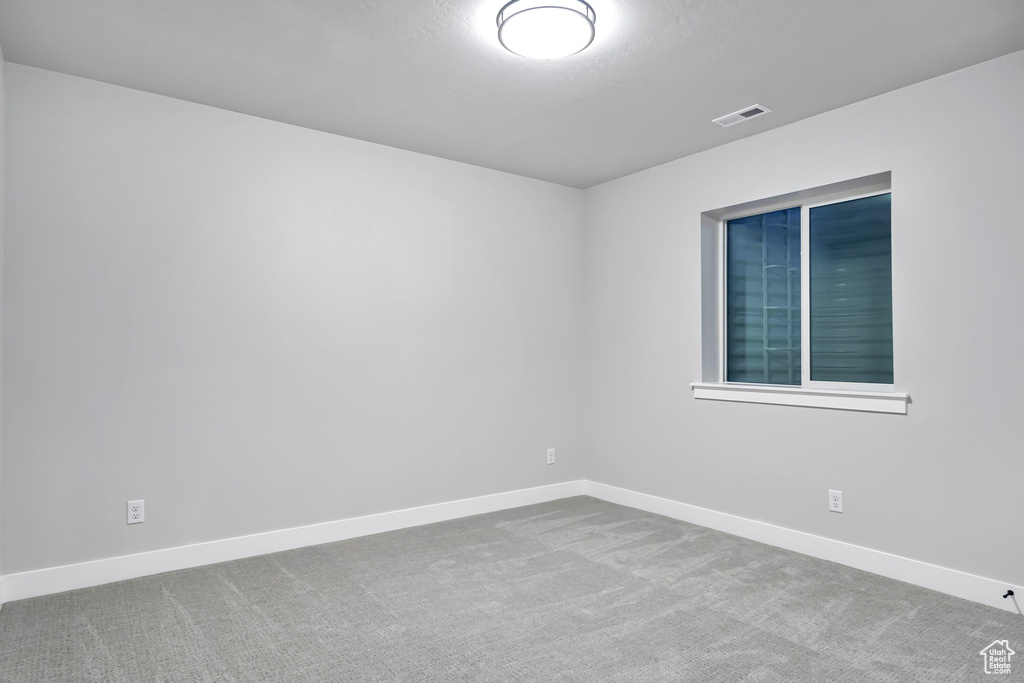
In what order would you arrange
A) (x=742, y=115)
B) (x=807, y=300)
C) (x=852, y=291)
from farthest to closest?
(x=807, y=300) → (x=852, y=291) → (x=742, y=115)

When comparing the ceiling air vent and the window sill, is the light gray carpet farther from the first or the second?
the ceiling air vent

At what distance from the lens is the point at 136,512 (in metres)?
3.08

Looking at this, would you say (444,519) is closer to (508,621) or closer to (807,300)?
(508,621)

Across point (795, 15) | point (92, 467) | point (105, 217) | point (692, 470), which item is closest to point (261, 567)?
point (92, 467)

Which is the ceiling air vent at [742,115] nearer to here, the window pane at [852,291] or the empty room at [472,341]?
the empty room at [472,341]

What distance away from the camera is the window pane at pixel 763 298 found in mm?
3848

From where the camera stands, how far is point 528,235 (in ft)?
15.4

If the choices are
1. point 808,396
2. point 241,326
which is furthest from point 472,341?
point 808,396

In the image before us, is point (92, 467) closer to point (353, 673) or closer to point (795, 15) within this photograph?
point (353, 673)

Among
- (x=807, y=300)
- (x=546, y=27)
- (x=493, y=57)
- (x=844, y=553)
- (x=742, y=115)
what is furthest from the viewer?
(x=807, y=300)

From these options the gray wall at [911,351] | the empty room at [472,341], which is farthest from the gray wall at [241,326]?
the gray wall at [911,351]

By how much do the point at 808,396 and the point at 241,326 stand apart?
10.6 ft

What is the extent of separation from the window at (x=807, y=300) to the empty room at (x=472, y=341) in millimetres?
23

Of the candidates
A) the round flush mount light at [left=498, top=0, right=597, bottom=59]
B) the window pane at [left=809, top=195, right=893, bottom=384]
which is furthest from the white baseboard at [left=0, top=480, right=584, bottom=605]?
the round flush mount light at [left=498, top=0, right=597, bottom=59]
